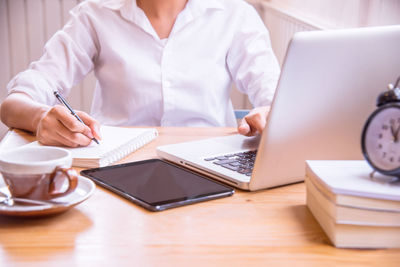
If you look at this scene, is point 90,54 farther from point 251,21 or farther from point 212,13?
point 251,21

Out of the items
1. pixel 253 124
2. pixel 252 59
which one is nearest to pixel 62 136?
pixel 253 124

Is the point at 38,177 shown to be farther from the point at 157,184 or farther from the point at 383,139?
the point at 383,139

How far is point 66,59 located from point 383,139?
117 centimetres

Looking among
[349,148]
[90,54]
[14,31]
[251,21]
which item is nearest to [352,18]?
[251,21]

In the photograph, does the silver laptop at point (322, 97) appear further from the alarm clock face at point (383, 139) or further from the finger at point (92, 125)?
the finger at point (92, 125)

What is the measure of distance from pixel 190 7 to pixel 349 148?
99cm

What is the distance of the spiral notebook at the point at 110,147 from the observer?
97 centimetres

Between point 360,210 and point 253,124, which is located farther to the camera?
point 253,124

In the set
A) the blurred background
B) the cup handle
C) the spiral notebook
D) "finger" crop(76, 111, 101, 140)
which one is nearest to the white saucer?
the cup handle

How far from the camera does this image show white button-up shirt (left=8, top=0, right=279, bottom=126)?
Result: 5.16 ft

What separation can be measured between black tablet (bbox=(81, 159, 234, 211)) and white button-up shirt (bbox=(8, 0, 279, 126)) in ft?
2.14

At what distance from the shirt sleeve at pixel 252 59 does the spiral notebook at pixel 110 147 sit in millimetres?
488

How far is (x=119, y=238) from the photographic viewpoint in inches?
25.3

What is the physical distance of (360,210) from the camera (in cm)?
61
